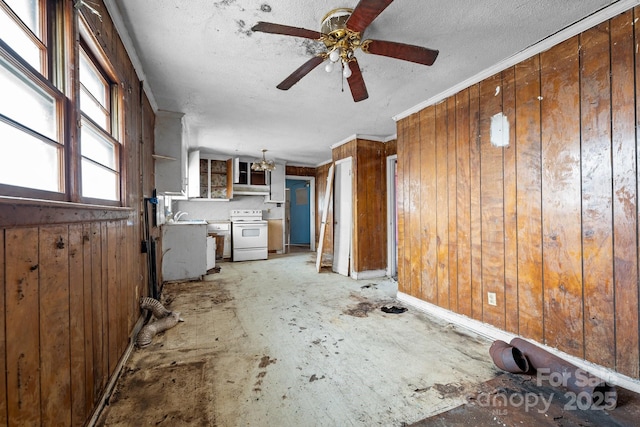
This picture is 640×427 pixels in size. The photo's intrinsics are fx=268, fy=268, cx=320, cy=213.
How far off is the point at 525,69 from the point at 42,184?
3088mm

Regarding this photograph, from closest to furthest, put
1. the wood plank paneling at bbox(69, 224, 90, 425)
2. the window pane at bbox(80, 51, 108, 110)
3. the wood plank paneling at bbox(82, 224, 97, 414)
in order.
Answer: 1. the wood plank paneling at bbox(69, 224, 90, 425)
2. the wood plank paneling at bbox(82, 224, 97, 414)
3. the window pane at bbox(80, 51, 108, 110)

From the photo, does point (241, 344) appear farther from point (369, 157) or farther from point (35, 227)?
point (369, 157)

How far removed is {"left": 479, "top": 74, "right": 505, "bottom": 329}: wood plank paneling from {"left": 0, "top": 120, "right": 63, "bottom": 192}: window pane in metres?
2.91

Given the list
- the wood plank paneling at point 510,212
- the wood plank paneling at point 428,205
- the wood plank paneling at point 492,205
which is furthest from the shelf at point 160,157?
the wood plank paneling at point 510,212

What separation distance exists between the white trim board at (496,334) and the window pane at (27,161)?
2.84 m

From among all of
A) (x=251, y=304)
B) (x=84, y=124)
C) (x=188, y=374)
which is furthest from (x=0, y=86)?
(x=251, y=304)

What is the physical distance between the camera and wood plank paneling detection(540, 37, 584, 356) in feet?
6.00

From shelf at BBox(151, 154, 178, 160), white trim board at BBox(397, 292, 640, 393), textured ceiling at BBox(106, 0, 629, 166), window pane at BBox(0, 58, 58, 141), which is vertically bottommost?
white trim board at BBox(397, 292, 640, 393)

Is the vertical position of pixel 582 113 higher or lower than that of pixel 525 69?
lower

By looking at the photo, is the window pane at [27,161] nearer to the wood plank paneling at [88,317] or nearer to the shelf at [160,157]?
the wood plank paneling at [88,317]

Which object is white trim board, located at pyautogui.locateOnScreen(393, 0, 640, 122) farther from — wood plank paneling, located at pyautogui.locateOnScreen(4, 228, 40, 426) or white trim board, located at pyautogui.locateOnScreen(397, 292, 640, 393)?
wood plank paneling, located at pyautogui.locateOnScreen(4, 228, 40, 426)

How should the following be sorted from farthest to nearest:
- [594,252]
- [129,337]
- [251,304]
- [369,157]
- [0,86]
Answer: [369,157]
[251,304]
[129,337]
[594,252]
[0,86]

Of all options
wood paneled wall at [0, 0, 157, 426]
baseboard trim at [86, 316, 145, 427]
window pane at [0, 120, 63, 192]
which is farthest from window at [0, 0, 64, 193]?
baseboard trim at [86, 316, 145, 427]

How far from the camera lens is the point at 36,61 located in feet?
3.59
